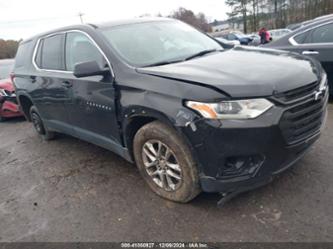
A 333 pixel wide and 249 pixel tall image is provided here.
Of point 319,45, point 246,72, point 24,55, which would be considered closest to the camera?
point 246,72

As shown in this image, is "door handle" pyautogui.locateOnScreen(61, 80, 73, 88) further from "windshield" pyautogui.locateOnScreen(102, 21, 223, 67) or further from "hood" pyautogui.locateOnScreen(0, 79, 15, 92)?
"hood" pyautogui.locateOnScreen(0, 79, 15, 92)

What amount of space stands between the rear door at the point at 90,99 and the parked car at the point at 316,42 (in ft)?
12.1

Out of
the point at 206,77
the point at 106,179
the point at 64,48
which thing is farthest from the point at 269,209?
the point at 64,48

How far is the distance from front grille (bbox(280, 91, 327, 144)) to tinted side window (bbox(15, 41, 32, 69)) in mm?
4141

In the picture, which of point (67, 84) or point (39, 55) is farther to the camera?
point (39, 55)

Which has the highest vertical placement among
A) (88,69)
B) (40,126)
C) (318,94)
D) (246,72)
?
(88,69)

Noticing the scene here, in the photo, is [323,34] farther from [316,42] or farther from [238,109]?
[238,109]

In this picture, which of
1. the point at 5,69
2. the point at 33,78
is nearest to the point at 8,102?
the point at 5,69

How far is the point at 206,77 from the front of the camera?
2602 millimetres

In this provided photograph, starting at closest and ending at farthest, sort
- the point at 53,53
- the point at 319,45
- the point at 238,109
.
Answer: the point at 238,109
the point at 53,53
the point at 319,45

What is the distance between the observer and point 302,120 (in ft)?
8.57

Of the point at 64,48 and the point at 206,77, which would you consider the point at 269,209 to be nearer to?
the point at 206,77

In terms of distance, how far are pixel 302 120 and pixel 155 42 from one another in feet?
6.02

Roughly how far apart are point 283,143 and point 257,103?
400 mm
